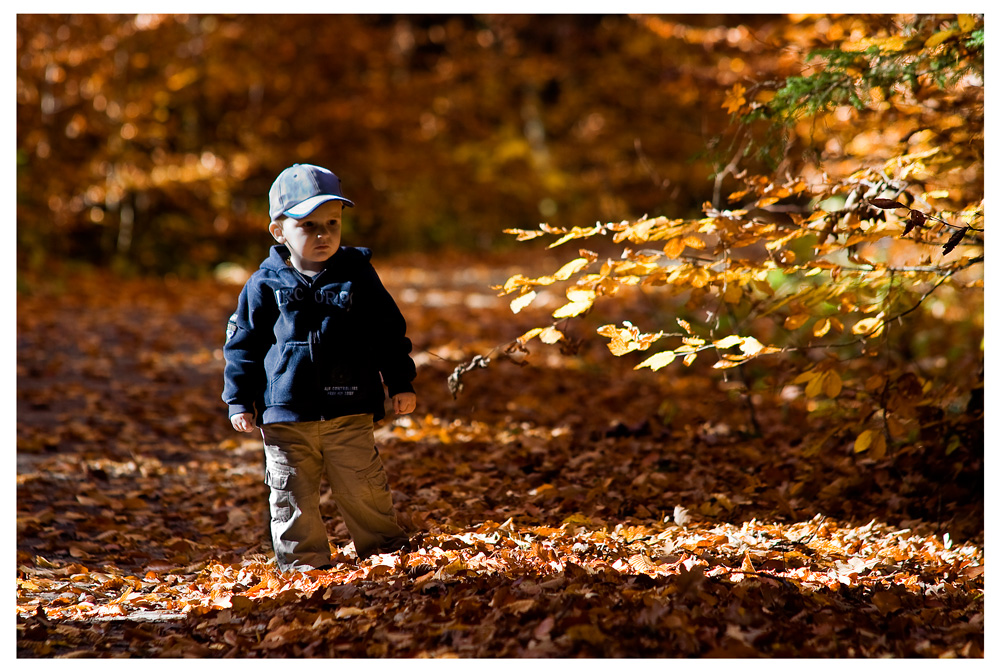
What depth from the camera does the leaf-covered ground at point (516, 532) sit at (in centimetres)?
281

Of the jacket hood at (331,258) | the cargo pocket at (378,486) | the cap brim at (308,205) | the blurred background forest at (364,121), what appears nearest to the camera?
the cap brim at (308,205)

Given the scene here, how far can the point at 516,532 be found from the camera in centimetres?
372

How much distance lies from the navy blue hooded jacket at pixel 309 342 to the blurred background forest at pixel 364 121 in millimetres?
1660

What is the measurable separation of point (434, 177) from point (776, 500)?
14.8 meters

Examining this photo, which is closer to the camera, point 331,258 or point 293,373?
point 293,373

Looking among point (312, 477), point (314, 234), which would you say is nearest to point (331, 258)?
point (314, 234)

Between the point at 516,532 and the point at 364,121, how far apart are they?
13770 millimetres

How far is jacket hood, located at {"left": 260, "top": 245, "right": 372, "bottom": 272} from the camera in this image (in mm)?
3311

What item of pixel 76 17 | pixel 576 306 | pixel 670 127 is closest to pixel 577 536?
pixel 576 306

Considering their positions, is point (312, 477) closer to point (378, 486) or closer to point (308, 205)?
point (378, 486)

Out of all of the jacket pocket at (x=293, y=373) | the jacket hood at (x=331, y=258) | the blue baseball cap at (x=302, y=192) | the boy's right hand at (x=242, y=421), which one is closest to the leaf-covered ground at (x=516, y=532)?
the boy's right hand at (x=242, y=421)

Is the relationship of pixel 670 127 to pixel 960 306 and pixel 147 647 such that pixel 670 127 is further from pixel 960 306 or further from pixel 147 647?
pixel 147 647

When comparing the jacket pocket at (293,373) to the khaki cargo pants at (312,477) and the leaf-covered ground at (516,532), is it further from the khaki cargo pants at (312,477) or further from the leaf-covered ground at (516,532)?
the leaf-covered ground at (516,532)

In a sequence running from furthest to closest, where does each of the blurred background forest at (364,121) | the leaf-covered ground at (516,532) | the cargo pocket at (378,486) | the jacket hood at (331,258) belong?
the blurred background forest at (364,121) → the cargo pocket at (378,486) → the jacket hood at (331,258) → the leaf-covered ground at (516,532)
